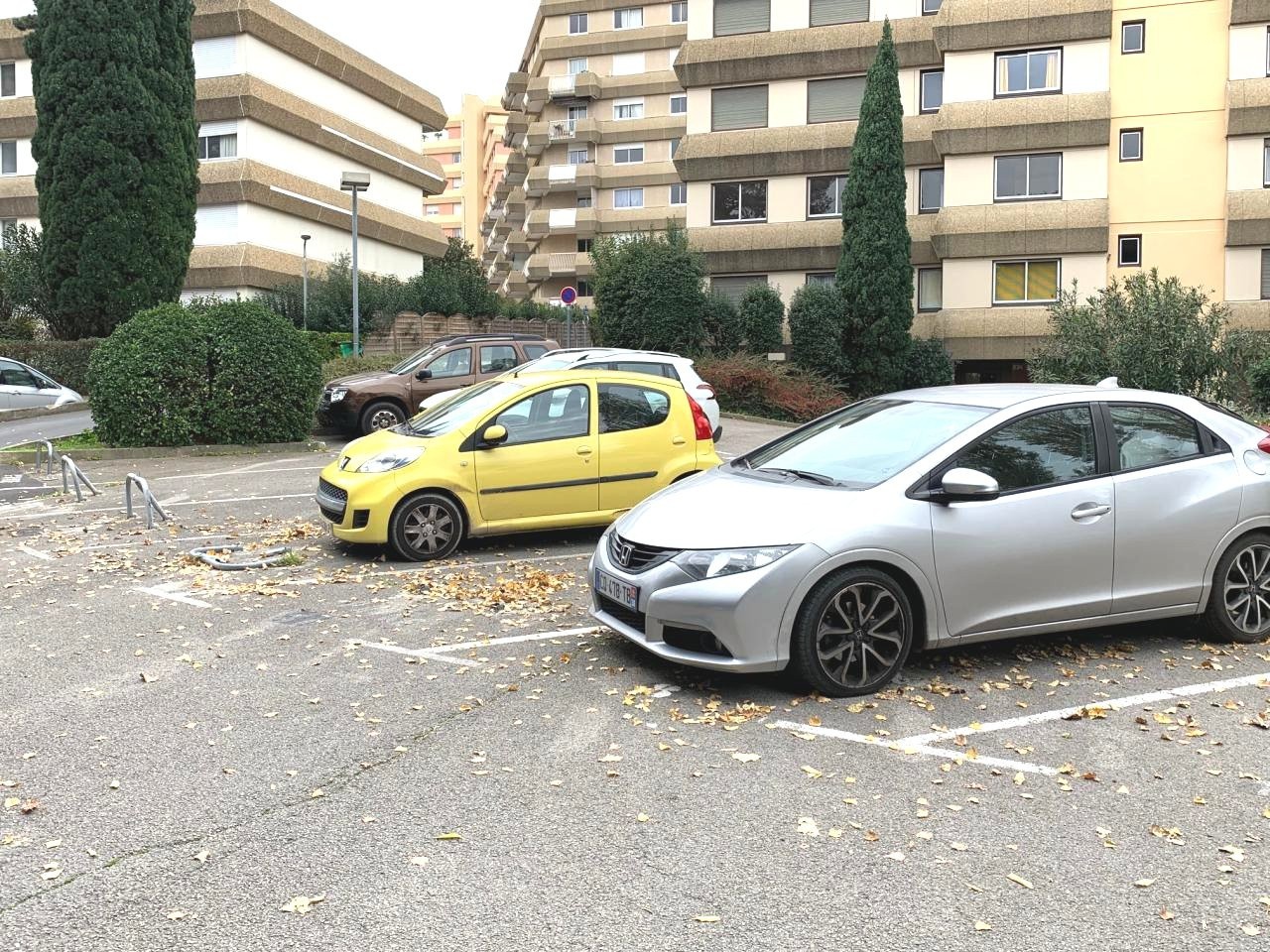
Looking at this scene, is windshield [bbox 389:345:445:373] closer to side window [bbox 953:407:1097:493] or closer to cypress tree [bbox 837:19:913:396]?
cypress tree [bbox 837:19:913:396]

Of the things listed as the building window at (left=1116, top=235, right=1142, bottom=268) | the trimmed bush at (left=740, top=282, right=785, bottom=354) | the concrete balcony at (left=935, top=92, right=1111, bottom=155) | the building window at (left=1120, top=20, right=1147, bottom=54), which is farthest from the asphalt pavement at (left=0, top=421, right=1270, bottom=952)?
the building window at (left=1120, top=20, right=1147, bottom=54)

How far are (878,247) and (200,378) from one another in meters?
19.7

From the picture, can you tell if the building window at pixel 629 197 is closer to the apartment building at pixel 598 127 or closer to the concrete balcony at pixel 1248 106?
the apartment building at pixel 598 127

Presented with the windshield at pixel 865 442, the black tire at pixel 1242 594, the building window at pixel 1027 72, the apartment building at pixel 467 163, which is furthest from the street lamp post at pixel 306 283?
the apartment building at pixel 467 163

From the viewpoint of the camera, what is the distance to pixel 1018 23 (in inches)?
1275

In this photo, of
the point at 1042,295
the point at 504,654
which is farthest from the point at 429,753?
the point at 1042,295

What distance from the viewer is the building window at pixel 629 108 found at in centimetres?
6519

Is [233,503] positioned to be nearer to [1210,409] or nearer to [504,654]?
[504,654]

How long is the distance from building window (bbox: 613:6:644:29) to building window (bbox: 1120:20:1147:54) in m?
37.0

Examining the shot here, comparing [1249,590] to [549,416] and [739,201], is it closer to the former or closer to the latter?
[549,416]

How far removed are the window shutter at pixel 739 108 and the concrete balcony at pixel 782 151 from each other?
0.36 meters

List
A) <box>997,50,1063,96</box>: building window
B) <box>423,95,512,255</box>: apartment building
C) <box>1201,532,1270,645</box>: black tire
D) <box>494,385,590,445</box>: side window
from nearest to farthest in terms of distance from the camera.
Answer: <box>1201,532,1270,645</box>: black tire, <box>494,385,590,445</box>: side window, <box>997,50,1063,96</box>: building window, <box>423,95,512,255</box>: apartment building

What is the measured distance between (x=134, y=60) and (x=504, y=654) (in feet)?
81.9

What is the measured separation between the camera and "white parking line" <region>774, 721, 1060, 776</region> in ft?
16.7
